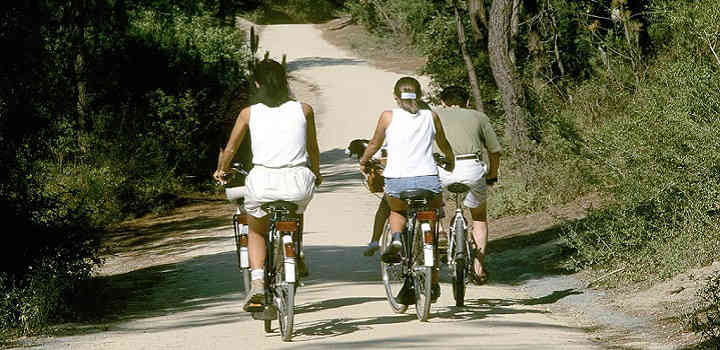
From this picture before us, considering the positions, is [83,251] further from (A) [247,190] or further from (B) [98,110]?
(B) [98,110]

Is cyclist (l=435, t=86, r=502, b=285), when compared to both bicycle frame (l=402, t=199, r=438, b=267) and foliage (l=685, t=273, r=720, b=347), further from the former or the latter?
foliage (l=685, t=273, r=720, b=347)

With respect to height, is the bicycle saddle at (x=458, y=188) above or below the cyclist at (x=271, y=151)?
below

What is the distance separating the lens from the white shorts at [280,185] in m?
7.80

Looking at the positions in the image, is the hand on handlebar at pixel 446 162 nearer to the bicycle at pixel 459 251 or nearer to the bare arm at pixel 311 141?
the bicycle at pixel 459 251

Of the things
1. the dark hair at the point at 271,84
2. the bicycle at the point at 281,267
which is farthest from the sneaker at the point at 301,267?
the dark hair at the point at 271,84

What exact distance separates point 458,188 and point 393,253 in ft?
3.39

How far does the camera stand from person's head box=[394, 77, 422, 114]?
8.62 meters

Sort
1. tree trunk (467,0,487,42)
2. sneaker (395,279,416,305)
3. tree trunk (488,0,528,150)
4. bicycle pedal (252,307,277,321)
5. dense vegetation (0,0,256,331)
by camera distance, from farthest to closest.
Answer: dense vegetation (0,0,256,331) → tree trunk (467,0,487,42) → tree trunk (488,0,528,150) → sneaker (395,279,416,305) → bicycle pedal (252,307,277,321)

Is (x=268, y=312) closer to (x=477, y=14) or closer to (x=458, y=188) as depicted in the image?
(x=458, y=188)

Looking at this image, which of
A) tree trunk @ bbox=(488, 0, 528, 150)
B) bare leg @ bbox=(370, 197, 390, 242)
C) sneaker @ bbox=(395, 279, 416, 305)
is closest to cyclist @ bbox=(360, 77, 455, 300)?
sneaker @ bbox=(395, 279, 416, 305)

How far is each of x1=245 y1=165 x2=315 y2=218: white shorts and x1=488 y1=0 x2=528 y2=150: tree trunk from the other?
9631mm

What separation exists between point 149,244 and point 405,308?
8866 millimetres

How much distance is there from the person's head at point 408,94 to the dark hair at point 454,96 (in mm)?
1153

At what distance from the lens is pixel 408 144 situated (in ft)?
28.1
